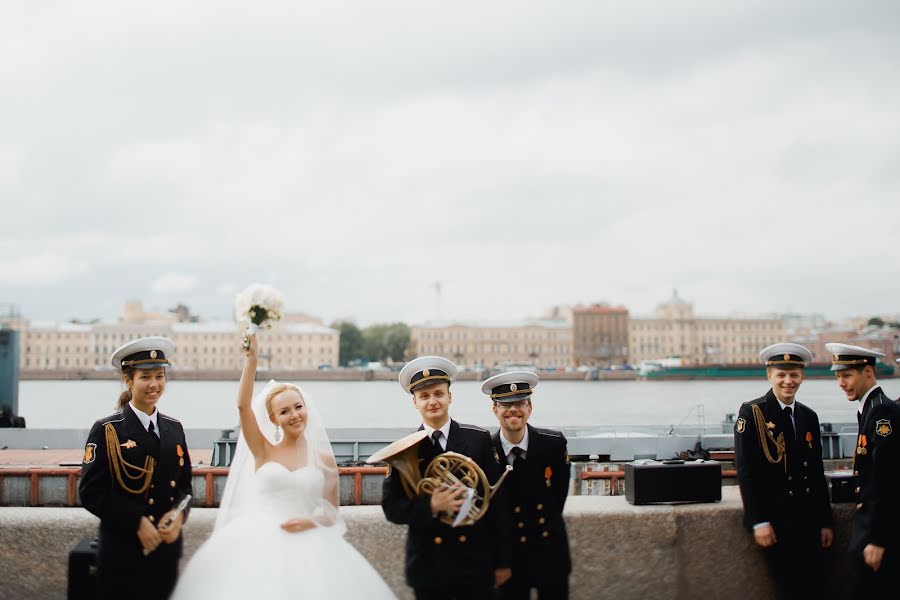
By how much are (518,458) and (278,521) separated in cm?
93

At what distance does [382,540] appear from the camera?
3.40m

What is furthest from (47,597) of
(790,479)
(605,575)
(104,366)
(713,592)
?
(104,366)

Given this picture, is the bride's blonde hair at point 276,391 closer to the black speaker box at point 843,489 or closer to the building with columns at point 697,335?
the black speaker box at point 843,489

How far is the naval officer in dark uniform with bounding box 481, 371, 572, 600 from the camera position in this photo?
3.07 m

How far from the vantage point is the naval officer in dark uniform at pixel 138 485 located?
2.85m

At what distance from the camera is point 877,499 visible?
3.19 meters

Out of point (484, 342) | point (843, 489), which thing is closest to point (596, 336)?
point (484, 342)

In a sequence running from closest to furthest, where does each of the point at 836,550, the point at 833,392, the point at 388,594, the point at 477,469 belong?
the point at 477,469, the point at 388,594, the point at 836,550, the point at 833,392

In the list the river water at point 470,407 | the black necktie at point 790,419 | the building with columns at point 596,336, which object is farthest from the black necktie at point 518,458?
the building with columns at point 596,336

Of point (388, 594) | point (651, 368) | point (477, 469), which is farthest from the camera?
point (651, 368)

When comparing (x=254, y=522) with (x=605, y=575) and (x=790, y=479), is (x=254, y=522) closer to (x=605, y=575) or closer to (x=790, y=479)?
(x=605, y=575)

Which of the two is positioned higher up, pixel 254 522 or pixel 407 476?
pixel 407 476

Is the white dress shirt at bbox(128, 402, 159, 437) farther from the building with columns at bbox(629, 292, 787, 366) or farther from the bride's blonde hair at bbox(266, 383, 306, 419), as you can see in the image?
the building with columns at bbox(629, 292, 787, 366)

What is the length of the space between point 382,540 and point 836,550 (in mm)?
1988
